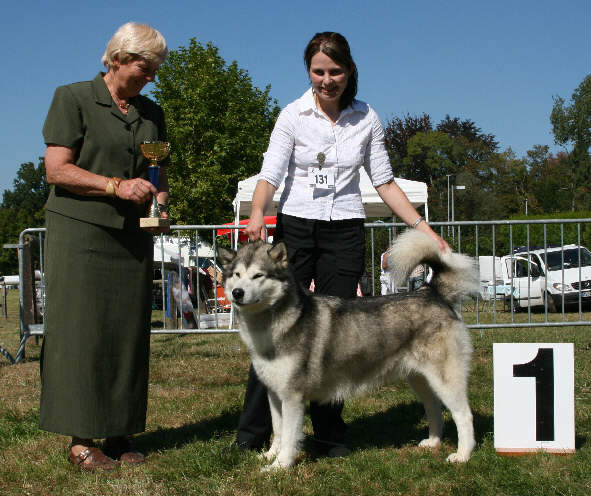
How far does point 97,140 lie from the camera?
3055 mm

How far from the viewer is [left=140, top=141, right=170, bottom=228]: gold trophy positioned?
3.10 m

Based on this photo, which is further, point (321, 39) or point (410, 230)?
point (410, 230)

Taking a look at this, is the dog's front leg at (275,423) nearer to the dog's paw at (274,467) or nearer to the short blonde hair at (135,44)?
the dog's paw at (274,467)

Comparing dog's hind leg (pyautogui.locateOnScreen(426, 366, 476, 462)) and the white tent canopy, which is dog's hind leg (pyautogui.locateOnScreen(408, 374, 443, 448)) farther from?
the white tent canopy

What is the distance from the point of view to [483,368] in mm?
5895

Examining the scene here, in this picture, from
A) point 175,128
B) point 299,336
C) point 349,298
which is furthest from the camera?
point 175,128

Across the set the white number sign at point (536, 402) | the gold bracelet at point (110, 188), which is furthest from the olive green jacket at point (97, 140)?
the white number sign at point (536, 402)

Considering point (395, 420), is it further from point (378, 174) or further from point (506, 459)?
point (378, 174)

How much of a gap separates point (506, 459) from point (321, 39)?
2.58 m

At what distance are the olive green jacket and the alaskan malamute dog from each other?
65 centimetres

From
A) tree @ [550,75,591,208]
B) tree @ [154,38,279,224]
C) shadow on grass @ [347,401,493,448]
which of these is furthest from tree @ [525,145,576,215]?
shadow on grass @ [347,401,493,448]

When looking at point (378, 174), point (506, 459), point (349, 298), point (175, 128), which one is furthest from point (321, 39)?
point (175, 128)

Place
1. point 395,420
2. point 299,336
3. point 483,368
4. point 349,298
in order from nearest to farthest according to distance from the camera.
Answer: point 299,336
point 349,298
point 395,420
point 483,368

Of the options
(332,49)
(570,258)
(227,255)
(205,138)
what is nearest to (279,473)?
(227,255)
